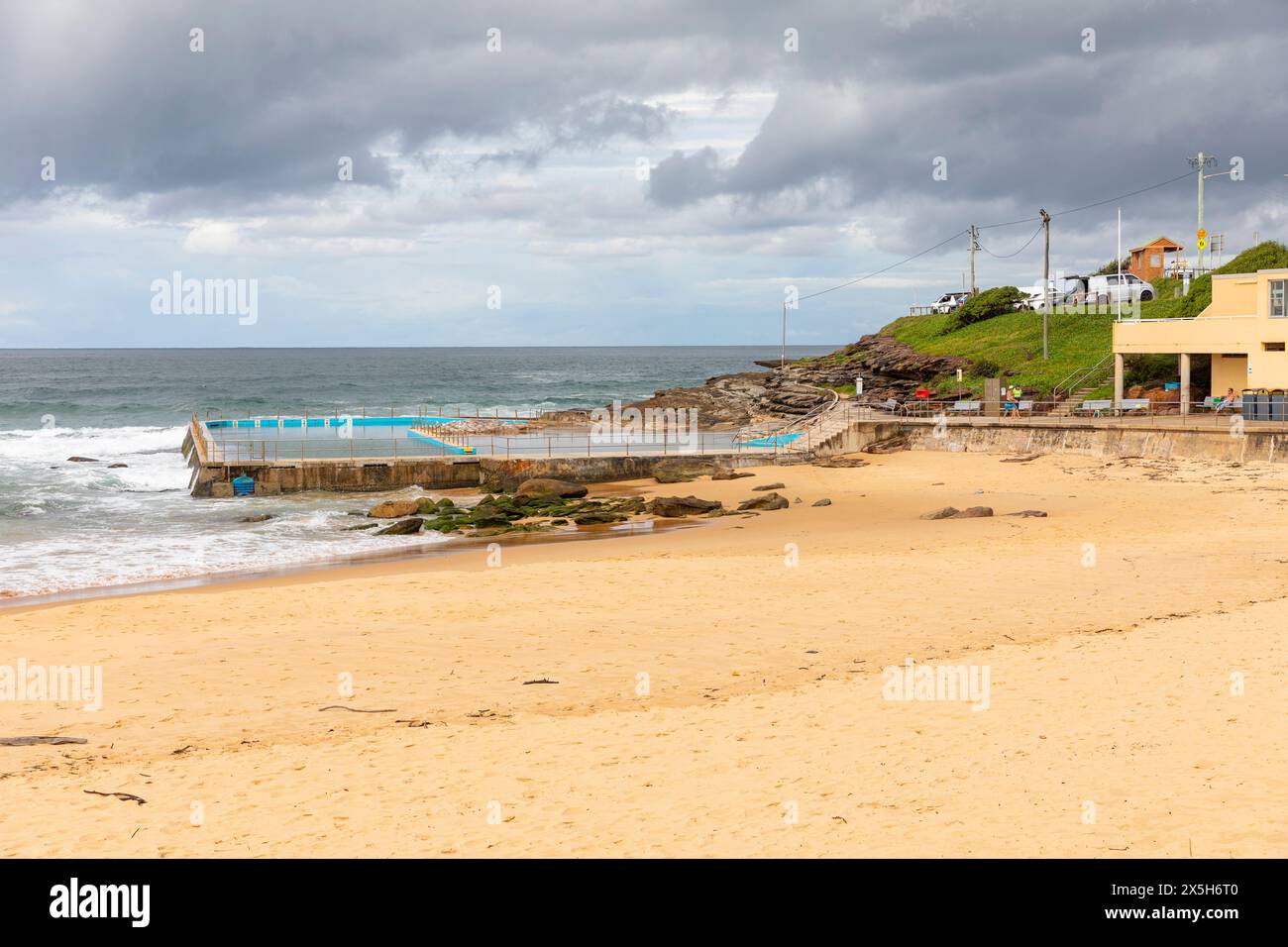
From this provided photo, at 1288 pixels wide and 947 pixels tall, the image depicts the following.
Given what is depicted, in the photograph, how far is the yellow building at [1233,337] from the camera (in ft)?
120

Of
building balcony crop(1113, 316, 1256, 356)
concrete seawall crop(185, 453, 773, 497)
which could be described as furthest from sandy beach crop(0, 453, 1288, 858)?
building balcony crop(1113, 316, 1256, 356)

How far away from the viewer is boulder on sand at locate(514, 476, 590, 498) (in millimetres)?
34906

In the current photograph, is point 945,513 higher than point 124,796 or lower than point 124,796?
higher

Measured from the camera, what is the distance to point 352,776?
957 centimetres

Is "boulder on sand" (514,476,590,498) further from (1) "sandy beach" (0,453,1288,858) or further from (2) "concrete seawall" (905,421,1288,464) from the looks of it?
(2) "concrete seawall" (905,421,1288,464)

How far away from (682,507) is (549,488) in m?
6.16

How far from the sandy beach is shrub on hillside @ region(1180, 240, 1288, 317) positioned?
34808 millimetres

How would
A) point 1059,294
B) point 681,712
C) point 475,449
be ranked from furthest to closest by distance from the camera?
point 1059,294
point 475,449
point 681,712

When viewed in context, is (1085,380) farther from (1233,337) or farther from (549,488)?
(549,488)

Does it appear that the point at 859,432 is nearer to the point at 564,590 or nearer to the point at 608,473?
the point at 608,473

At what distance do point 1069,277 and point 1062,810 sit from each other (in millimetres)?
79921

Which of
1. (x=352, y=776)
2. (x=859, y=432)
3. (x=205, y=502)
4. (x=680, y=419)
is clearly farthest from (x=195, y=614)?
(x=680, y=419)

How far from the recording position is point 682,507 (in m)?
30.7

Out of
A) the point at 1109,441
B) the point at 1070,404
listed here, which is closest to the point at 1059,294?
the point at 1070,404
